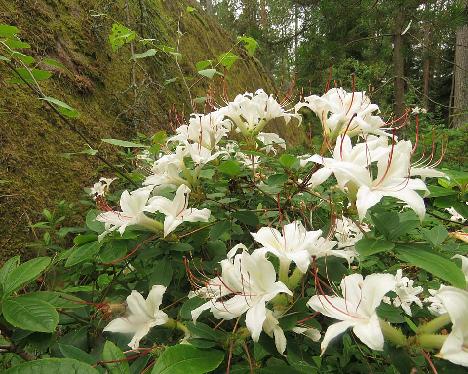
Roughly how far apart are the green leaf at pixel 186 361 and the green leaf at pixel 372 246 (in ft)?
1.18

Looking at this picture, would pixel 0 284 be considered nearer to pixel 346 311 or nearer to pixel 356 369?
pixel 346 311

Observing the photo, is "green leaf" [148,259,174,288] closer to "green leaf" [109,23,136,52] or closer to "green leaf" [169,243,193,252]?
"green leaf" [169,243,193,252]

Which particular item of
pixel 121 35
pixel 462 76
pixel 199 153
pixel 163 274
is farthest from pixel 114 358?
pixel 462 76

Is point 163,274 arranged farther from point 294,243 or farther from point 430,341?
point 430,341

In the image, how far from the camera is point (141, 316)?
0.99 m

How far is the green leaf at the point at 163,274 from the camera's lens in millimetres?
1050

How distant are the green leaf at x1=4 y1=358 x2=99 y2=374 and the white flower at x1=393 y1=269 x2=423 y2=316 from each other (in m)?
1.06

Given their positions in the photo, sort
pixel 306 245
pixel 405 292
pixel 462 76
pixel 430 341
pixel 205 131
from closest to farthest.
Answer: pixel 430 341, pixel 306 245, pixel 205 131, pixel 405 292, pixel 462 76

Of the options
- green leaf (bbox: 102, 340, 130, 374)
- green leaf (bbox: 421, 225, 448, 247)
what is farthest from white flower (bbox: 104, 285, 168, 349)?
green leaf (bbox: 421, 225, 448, 247)

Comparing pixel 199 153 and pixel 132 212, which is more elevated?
pixel 199 153

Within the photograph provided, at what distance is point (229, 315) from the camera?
2.67 feet

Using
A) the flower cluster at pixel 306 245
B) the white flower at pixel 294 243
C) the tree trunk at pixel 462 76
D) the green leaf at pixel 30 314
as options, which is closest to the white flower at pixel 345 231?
the flower cluster at pixel 306 245

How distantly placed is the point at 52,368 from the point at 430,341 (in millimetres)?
705

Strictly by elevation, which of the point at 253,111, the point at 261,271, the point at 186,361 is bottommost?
the point at 186,361
